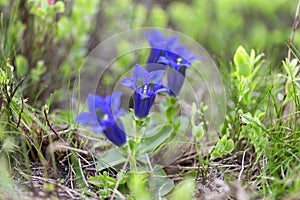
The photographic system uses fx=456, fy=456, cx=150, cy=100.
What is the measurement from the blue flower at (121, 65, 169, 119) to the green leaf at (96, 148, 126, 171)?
173 millimetres

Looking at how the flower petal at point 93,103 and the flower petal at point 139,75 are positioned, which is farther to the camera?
the flower petal at point 93,103

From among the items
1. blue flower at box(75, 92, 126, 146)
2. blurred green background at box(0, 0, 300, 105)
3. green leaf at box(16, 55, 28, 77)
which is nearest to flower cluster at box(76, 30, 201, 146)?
blue flower at box(75, 92, 126, 146)

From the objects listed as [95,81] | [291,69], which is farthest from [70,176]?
[95,81]

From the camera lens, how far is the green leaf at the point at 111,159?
1326 mm

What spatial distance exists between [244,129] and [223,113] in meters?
0.20

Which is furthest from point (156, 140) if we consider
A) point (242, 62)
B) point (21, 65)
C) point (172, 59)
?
point (21, 65)

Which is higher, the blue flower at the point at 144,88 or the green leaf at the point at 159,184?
the blue flower at the point at 144,88

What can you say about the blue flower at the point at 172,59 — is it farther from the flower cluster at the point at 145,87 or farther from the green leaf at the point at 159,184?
the green leaf at the point at 159,184

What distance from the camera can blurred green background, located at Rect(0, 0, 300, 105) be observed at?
1745 millimetres

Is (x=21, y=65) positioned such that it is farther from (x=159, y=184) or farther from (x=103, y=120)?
(x=159, y=184)

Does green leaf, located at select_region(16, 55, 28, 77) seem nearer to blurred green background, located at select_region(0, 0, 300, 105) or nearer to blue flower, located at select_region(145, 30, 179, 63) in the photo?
blurred green background, located at select_region(0, 0, 300, 105)

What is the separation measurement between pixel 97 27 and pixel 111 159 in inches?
49.9

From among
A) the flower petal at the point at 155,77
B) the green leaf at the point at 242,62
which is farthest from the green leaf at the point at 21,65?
the green leaf at the point at 242,62

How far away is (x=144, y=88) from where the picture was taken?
1.25 m
